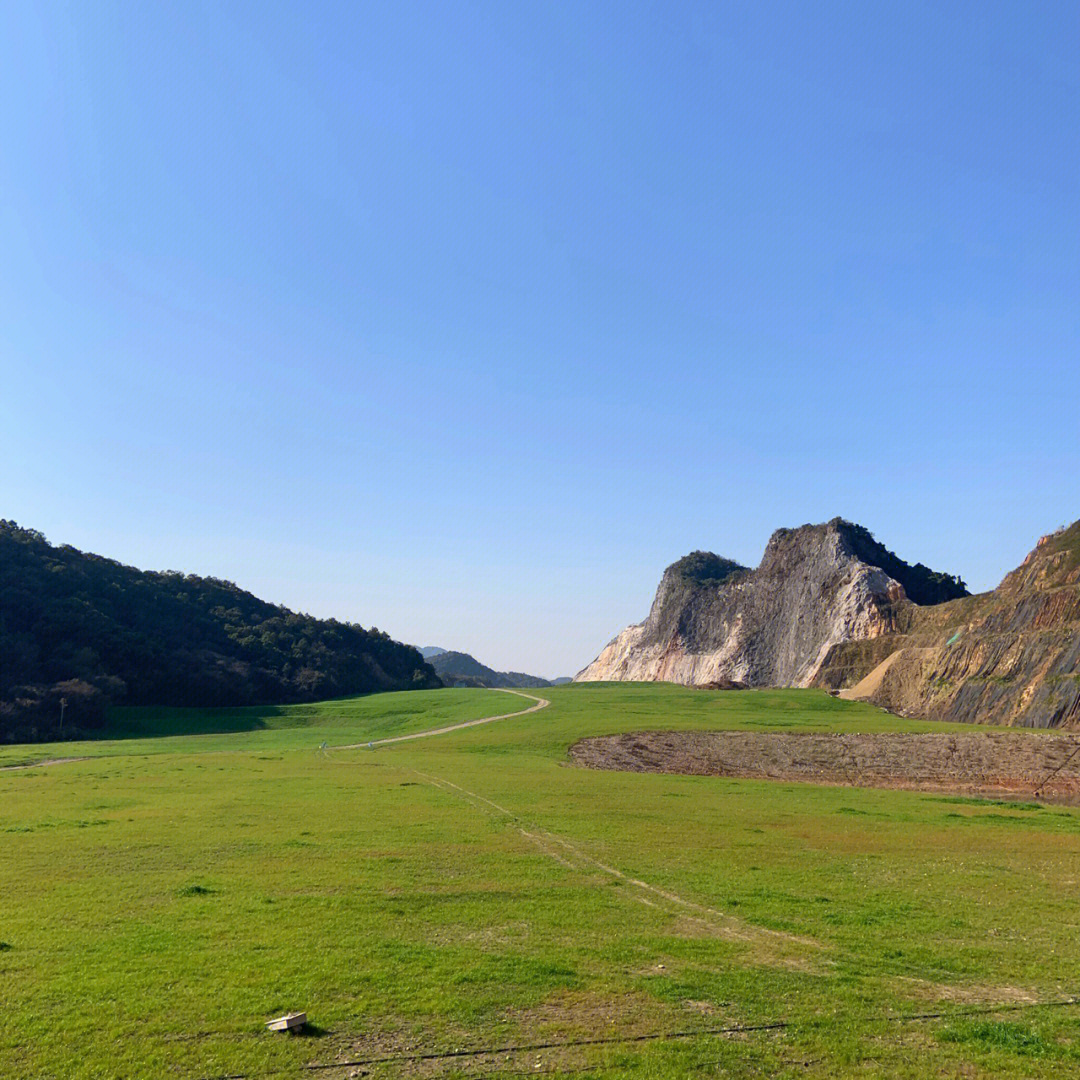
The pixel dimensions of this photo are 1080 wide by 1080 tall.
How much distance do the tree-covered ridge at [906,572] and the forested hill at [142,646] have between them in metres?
66.7

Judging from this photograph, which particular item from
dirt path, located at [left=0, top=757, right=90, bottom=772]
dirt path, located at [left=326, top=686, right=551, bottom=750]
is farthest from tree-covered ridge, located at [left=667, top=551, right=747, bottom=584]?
dirt path, located at [left=0, top=757, right=90, bottom=772]

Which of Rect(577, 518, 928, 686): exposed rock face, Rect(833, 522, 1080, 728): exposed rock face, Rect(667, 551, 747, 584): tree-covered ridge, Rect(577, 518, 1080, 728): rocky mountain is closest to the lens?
Rect(833, 522, 1080, 728): exposed rock face

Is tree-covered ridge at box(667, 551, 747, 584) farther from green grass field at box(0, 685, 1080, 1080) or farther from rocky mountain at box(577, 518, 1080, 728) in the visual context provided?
green grass field at box(0, 685, 1080, 1080)

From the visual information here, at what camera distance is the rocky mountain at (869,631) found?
2347 inches

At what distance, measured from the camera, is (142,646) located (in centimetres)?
8956

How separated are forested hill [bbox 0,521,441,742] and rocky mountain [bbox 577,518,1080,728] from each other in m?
51.3

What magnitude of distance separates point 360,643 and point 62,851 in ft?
346

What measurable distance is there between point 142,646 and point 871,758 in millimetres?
72270

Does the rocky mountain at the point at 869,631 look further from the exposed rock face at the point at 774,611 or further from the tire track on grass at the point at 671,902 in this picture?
the tire track on grass at the point at 671,902

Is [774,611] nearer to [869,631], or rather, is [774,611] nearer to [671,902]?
[869,631]

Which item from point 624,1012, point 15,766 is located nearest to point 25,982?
point 624,1012

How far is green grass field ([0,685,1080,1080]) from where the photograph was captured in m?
8.74

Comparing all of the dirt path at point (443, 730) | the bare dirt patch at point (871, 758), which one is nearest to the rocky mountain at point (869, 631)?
the bare dirt patch at point (871, 758)

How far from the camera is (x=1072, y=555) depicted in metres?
73.7
